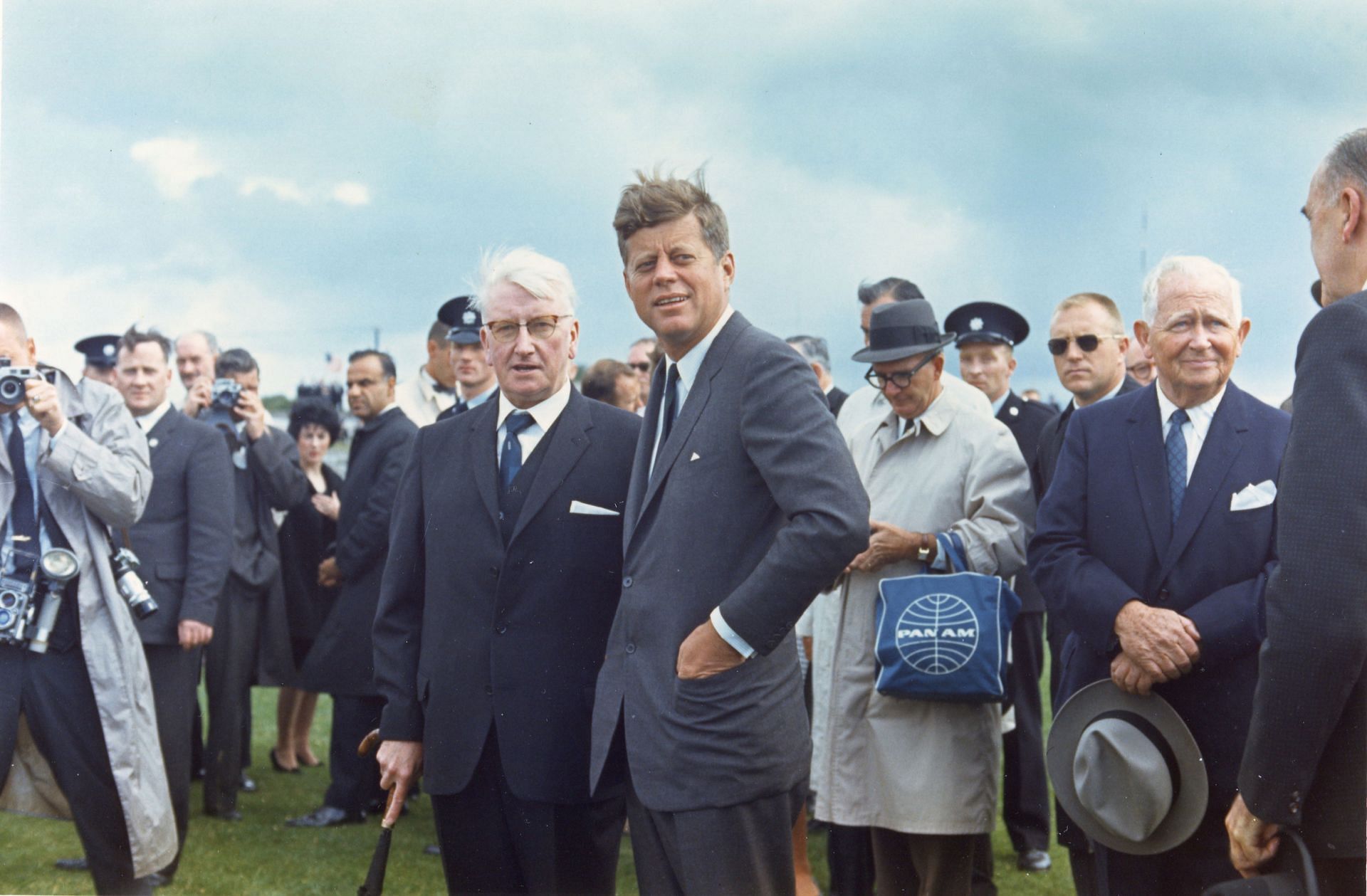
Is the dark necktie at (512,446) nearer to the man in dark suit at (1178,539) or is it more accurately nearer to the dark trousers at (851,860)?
the man in dark suit at (1178,539)

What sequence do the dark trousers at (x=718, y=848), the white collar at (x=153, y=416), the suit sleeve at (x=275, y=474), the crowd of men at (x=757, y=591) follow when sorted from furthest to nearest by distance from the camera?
the suit sleeve at (x=275, y=474) → the white collar at (x=153, y=416) → the dark trousers at (x=718, y=848) → the crowd of men at (x=757, y=591)

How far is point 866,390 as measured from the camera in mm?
5047

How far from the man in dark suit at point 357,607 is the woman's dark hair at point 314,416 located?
4.00ft

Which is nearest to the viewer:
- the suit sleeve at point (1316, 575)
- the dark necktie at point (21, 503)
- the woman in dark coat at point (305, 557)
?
the suit sleeve at point (1316, 575)

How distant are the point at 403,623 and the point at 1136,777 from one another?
6.41 ft

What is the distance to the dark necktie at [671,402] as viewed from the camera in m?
2.89

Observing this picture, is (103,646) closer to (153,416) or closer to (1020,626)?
(153,416)

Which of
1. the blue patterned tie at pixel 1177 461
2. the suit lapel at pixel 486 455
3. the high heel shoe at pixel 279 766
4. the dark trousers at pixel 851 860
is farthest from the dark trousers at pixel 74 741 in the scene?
the blue patterned tie at pixel 1177 461

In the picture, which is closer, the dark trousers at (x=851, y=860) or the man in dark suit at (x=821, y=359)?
the dark trousers at (x=851, y=860)

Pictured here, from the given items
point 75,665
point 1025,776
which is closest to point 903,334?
point 1025,776

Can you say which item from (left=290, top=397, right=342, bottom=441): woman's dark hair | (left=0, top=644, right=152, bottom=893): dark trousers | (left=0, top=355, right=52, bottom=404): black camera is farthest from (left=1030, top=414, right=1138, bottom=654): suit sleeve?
(left=290, top=397, right=342, bottom=441): woman's dark hair

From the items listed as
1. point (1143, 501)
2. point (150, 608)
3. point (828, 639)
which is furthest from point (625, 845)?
point (1143, 501)

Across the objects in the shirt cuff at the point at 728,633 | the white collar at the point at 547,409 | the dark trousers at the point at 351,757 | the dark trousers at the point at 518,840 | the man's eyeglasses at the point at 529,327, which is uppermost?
the man's eyeglasses at the point at 529,327

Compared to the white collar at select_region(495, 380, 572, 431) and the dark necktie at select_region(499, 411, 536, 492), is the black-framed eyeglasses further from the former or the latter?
the dark necktie at select_region(499, 411, 536, 492)
